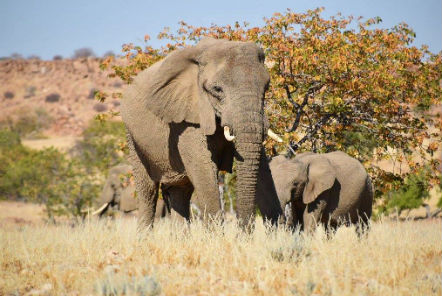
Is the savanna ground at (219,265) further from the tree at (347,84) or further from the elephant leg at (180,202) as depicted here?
the tree at (347,84)

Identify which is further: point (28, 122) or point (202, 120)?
point (28, 122)

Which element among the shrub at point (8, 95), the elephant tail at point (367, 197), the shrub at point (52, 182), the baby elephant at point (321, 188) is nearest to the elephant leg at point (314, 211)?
the baby elephant at point (321, 188)

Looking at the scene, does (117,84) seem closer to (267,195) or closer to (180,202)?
(180,202)

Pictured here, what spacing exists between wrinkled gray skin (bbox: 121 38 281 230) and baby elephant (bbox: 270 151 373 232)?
1877 mm

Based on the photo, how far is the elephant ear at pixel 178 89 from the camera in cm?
752

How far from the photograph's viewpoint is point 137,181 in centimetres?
921

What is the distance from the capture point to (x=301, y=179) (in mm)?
9914

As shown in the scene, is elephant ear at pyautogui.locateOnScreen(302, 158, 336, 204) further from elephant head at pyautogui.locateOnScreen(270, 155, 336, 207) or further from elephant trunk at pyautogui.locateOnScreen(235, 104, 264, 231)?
elephant trunk at pyautogui.locateOnScreen(235, 104, 264, 231)

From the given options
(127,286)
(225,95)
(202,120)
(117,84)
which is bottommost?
(127,286)

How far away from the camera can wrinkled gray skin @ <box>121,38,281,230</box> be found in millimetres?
6816

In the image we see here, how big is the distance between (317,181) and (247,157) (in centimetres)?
350

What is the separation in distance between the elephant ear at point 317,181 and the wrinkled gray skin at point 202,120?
2225 mm

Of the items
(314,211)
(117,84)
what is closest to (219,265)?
(314,211)

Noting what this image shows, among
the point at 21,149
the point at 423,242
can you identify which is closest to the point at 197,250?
the point at 423,242
